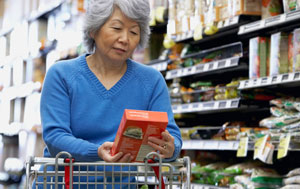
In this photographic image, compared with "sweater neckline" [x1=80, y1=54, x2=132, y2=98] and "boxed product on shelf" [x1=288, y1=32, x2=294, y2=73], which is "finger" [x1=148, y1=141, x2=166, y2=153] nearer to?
"sweater neckline" [x1=80, y1=54, x2=132, y2=98]

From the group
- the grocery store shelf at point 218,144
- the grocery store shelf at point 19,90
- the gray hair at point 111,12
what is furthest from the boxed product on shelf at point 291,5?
the grocery store shelf at point 19,90

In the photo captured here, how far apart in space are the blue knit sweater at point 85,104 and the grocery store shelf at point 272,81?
54.5 inches

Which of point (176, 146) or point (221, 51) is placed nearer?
point (176, 146)

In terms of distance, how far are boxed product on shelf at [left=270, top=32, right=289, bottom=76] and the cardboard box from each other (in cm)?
191

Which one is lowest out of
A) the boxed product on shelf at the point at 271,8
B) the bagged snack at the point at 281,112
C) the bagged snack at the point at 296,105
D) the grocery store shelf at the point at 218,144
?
the grocery store shelf at the point at 218,144

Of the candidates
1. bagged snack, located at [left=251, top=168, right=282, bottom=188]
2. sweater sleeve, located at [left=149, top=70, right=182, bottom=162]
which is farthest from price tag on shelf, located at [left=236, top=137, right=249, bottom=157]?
sweater sleeve, located at [left=149, top=70, right=182, bottom=162]

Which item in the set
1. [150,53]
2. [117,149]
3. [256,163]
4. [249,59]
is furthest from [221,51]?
[117,149]

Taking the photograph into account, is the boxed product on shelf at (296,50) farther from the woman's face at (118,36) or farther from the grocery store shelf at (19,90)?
the grocery store shelf at (19,90)

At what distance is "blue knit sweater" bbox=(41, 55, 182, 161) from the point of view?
63.9 inches

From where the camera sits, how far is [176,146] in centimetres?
156

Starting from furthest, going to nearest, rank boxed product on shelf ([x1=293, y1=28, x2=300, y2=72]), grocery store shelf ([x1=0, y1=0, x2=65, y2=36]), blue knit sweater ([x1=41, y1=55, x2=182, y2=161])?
grocery store shelf ([x1=0, y1=0, x2=65, y2=36]) → boxed product on shelf ([x1=293, y1=28, x2=300, y2=72]) → blue knit sweater ([x1=41, y1=55, x2=182, y2=161])

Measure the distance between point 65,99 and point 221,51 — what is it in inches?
91.9

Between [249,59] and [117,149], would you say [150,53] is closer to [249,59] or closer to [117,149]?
[249,59]

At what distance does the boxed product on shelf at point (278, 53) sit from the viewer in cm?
316
